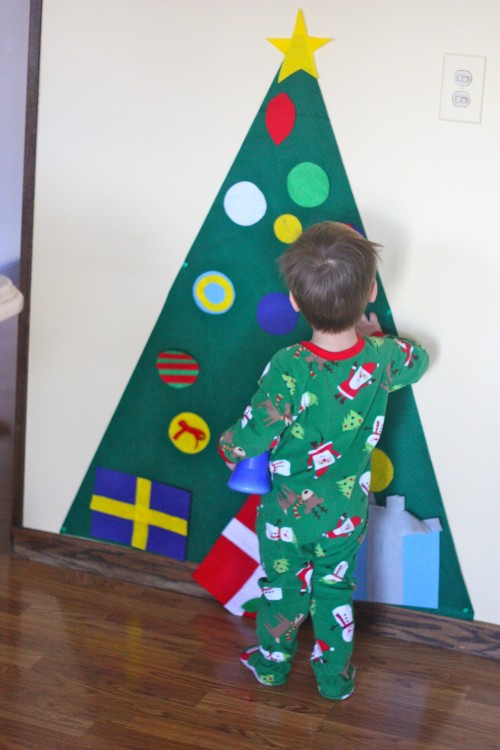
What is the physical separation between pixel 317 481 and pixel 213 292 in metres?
0.49

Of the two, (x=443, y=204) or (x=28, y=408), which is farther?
(x=28, y=408)

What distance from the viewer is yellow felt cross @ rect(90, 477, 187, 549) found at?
2068 millimetres

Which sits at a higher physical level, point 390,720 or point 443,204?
point 443,204

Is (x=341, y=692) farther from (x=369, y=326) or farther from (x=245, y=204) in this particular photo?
(x=245, y=204)

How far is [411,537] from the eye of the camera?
6.23 ft

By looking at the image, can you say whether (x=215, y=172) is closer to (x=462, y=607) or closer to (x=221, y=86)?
(x=221, y=86)

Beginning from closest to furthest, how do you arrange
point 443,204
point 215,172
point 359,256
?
point 359,256 → point 443,204 → point 215,172

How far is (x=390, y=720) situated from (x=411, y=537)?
0.38 m

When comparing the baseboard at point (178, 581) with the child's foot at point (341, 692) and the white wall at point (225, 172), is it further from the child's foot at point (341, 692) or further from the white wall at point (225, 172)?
the child's foot at point (341, 692)

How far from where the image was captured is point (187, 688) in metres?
1.72

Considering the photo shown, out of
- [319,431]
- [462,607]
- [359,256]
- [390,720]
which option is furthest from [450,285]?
[390,720]

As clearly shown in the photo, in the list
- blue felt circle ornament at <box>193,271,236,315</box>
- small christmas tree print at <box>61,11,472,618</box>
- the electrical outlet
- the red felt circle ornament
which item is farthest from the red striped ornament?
the electrical outlet

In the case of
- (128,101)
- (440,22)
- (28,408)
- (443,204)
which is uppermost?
(440,22)

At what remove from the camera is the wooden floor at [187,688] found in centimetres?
159
